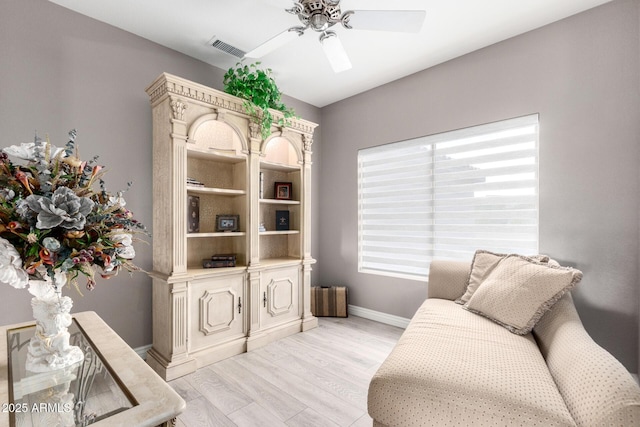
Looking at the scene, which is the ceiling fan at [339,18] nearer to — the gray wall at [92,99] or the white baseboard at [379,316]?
the gray wall at [92,99]

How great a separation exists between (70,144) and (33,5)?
1883mm

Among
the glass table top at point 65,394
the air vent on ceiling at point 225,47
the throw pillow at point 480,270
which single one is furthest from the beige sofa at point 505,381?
the air vent on ceiling at point 225,47

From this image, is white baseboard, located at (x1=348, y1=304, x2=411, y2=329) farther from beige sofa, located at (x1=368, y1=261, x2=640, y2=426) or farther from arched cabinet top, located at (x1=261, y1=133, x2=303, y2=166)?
arched cabinet top, located at (x1=261, y1=133, x2=303, y2=166)

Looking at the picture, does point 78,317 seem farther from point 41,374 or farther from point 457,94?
point 457,94

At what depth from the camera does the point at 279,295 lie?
3.01m

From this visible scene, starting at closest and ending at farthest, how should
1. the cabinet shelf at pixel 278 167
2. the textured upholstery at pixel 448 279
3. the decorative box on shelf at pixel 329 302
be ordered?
1. the textured upholstery at pixel 448 279
2. the cabinet shelf at pixel 278 167
3. the decorative box on shelf at pixel 329 302

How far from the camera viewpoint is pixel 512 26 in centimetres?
238

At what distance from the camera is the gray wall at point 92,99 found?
1.97 m

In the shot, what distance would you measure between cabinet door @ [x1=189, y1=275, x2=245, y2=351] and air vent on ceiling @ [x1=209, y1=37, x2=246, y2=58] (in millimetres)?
2008

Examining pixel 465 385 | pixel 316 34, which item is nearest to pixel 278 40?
pixel 316 34

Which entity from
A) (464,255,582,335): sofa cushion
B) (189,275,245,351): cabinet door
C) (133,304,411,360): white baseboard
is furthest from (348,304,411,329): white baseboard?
(189,275,245,351): cabinet door

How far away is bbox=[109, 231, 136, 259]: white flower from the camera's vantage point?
1068 mm

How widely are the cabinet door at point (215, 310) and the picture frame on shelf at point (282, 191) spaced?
1025 millimetres

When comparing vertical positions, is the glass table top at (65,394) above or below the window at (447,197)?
below
